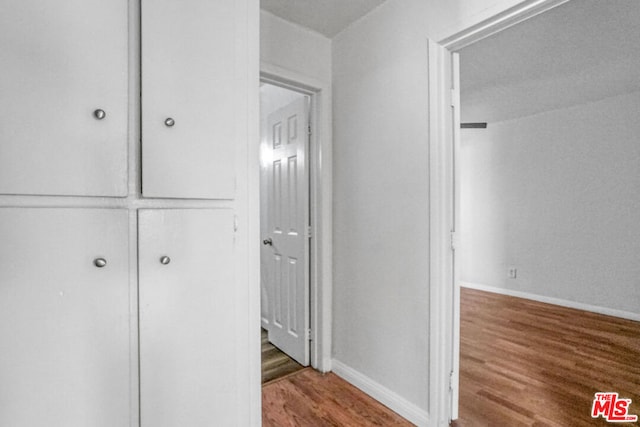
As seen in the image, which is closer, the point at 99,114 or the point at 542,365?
the point at 99,114

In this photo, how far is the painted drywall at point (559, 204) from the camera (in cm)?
361

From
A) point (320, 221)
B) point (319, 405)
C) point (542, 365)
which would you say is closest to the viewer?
point (319, 405)

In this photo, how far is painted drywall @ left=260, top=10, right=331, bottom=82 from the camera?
210cm

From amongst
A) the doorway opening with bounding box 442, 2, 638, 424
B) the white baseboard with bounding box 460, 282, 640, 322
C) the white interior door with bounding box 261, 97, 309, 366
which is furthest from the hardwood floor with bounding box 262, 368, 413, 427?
the white baseboard with bounding box 460, 282, 640, 322

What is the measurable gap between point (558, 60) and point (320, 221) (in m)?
2.45

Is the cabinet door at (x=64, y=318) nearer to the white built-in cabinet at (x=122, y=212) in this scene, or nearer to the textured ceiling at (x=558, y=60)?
the white built-in cabinet at (x=122, y=212)

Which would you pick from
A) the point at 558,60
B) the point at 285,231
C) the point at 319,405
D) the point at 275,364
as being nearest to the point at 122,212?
the point at 319,405

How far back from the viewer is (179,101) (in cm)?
92

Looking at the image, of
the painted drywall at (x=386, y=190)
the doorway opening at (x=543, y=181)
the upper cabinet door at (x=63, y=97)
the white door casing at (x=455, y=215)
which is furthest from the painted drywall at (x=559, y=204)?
the upper cabinet door at (x=63, y=97)

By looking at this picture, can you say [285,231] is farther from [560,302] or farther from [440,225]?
[560,302]

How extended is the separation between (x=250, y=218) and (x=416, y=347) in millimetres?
1313

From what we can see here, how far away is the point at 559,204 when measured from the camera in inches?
161

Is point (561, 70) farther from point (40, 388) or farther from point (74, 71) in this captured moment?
point (40, 388)

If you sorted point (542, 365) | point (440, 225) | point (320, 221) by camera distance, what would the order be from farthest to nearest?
point (542, 365) → point (320, 221) → point (440, 225)
